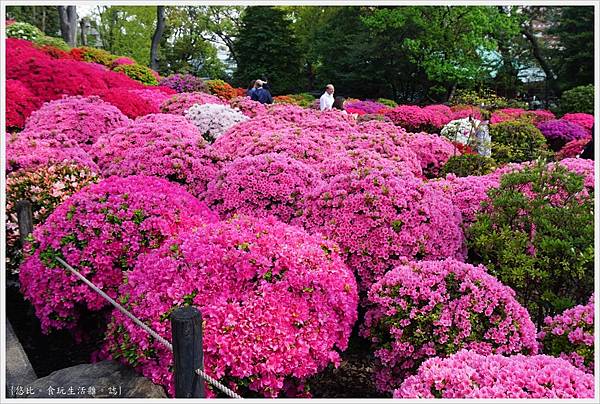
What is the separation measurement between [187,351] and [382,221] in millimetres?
2334

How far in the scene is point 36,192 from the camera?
521 cm

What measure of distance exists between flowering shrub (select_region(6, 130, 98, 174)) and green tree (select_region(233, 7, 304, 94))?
28313 millimetres

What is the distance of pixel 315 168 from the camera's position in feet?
19.6

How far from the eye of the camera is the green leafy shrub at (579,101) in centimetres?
2325

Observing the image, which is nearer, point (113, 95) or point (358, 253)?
point (358, 253)

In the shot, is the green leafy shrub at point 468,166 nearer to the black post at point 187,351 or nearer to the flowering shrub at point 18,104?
the black post at point 187,351

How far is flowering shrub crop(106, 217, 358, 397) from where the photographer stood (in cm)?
302

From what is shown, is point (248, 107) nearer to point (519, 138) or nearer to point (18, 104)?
point (18, 104)

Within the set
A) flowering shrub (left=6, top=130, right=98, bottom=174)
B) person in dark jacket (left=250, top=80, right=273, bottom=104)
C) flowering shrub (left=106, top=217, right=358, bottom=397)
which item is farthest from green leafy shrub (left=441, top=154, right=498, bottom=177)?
person in dark jacket (left=250, top=80, right=273, bottom=104)

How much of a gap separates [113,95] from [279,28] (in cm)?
2761

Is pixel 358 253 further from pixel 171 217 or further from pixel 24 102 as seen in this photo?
pixel 24 102

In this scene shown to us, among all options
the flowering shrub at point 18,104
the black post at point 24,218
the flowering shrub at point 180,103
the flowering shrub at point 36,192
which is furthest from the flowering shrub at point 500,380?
the flowering shrub at point 180,103

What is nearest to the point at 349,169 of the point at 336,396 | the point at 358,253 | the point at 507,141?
the point at 358,253

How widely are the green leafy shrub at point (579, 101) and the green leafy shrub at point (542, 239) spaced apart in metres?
21.7
